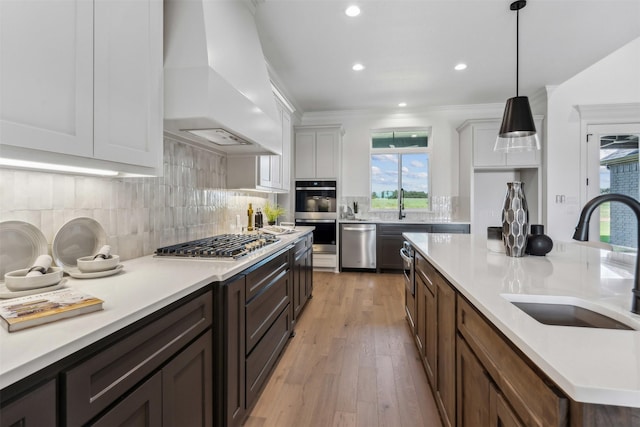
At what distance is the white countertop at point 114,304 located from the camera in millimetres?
637

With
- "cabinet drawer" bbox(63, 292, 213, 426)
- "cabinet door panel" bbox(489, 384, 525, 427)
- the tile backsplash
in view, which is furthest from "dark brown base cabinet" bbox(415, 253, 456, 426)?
the tile backsplash

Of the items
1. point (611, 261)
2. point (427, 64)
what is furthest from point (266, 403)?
point (427, 64)

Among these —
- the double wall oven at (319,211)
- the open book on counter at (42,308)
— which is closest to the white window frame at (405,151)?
the double wall oven at (319,211)

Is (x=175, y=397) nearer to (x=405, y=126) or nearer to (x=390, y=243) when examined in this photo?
(x=390, y=243)

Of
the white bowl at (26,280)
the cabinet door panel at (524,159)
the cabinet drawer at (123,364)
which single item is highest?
the cabinet door panel at (524,159)

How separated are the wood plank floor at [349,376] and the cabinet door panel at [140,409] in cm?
84

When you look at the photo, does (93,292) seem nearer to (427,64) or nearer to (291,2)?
(291,2)

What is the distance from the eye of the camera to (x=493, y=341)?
35.9 inches

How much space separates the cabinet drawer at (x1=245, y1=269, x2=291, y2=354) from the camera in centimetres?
168

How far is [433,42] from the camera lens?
322 cm

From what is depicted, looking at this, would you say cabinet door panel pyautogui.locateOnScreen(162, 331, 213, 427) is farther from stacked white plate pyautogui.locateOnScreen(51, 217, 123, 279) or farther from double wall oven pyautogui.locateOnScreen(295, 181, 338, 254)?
double wall oven pyautogui.locateOnScreen(295, 181, 338, 254)

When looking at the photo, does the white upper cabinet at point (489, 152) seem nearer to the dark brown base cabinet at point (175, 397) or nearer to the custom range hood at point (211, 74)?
the custom range hood at point (211, 74)

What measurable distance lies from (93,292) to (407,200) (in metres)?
5.18

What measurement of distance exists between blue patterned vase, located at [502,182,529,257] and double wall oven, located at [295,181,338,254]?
134 inches
